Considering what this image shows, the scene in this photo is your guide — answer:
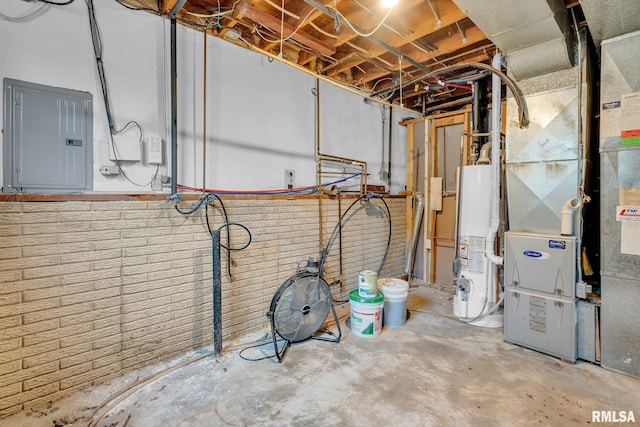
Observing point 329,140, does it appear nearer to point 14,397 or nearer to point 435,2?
point 435,2

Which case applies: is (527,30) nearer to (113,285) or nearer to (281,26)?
(281,26)

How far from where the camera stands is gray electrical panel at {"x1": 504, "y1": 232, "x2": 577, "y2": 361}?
2375mm

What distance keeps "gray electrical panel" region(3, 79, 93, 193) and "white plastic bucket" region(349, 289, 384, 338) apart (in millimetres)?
2235

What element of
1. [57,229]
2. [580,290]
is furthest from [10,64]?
[580,290]

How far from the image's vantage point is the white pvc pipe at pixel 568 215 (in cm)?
234

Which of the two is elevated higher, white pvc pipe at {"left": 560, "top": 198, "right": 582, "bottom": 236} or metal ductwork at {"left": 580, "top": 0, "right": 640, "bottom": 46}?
metal ductwork at {"left": 580, "top": 0, "right": 640, "bottom": 46}

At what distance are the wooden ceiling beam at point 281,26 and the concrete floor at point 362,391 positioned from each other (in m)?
2.64

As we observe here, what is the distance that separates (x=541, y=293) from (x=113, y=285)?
10.5 feet

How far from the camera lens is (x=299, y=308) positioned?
2.47 metres

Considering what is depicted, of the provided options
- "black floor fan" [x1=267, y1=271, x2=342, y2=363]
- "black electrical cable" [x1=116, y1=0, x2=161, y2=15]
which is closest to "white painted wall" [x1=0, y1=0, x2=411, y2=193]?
"black electrical cable" [x1=116, y1=0, x2=161, y2=15]

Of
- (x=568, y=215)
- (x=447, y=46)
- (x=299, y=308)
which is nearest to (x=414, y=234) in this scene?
(x=568, y=215)

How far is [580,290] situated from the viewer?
7.70 ft

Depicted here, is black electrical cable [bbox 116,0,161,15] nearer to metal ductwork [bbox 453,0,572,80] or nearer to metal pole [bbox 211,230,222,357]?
metal pole [bbox 211,230,222,357]

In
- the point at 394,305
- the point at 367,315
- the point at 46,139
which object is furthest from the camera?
the point at 394,305
